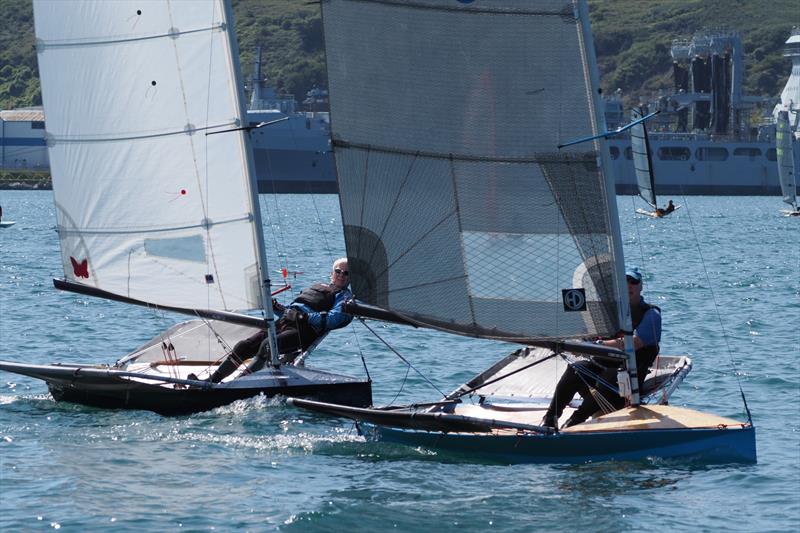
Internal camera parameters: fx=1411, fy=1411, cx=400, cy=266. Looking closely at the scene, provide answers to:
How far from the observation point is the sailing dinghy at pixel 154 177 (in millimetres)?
13789

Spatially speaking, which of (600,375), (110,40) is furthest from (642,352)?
(110,40)

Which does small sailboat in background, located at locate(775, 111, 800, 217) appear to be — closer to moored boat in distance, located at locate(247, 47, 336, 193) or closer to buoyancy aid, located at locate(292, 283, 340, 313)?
moored boat in distance, located at locate(247, 47, 336, 193)

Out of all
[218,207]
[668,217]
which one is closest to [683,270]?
[218,207]

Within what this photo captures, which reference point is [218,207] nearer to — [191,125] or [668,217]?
[191,125]

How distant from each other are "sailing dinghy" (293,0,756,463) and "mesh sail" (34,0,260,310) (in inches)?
106

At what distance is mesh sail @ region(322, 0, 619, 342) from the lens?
1096 cm

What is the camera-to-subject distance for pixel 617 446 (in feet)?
36.0

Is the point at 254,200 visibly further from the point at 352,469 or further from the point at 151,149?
the point at 352,469

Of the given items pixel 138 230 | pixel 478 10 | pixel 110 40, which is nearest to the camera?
pixel 478 10

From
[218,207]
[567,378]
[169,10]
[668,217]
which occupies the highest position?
[169,10]

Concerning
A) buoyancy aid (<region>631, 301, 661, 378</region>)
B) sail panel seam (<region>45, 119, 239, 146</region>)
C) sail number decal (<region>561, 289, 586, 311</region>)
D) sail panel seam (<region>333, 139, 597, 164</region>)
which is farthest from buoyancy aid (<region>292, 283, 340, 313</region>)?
sail number decal (<region>561, 289, 586, 311</region>)

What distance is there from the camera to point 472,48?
11.0m

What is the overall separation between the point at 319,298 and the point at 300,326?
1.23 ft

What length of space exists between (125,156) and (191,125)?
0.79 metres
